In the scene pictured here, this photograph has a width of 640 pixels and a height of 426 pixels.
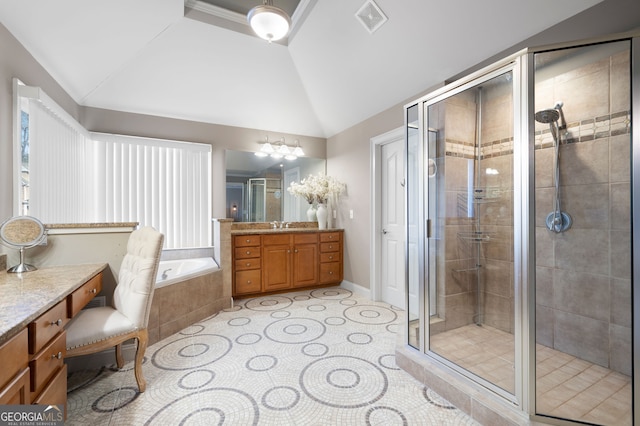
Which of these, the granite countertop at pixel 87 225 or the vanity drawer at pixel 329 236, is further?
the vanity drawer at pixel 329 236

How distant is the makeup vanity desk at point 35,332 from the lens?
934 mm

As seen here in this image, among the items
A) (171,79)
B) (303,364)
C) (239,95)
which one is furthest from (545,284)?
(171,79)

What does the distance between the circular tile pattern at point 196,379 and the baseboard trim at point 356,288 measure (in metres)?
2.22

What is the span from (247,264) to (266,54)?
258cm

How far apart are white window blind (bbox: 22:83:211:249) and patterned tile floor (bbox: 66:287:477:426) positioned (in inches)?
57.1

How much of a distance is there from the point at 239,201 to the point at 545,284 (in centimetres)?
350

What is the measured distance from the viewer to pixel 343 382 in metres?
1.86

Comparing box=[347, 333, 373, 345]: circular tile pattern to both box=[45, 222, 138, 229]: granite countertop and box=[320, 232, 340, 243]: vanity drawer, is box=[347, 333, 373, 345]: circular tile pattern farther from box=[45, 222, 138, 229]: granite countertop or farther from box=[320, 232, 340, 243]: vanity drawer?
box=[45, 222, 138, 229]: granite countertop

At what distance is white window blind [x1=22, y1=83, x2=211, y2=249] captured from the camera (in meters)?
2.36

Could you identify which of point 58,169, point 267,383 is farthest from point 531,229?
point 58,169

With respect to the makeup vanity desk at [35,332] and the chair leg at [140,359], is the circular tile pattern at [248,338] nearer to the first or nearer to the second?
the chair leg at [140,359]

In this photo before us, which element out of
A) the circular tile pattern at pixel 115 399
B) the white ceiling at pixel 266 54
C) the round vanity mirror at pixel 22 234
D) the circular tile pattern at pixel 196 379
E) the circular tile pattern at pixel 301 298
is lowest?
the circular tile pattern at pixel 115 399

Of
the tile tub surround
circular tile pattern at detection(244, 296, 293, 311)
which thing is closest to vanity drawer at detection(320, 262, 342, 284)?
circular tile pattern at detection(244, 296, 293, 311)

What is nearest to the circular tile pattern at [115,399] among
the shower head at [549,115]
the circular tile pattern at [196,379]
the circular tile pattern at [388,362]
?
the circular tile pattern at [196,379]
